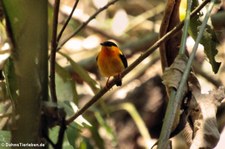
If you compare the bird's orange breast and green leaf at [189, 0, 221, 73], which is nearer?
green leaf at [189, 0, 221, 73]

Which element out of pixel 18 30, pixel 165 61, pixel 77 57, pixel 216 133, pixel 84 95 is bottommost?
pixel 216 133

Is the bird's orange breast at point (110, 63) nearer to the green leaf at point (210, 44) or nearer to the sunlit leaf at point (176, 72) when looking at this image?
the green leaf at point (210, 44)

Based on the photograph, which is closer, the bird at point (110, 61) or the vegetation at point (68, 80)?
the vegetation at point (68, 80)

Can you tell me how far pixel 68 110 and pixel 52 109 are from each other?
0.60m

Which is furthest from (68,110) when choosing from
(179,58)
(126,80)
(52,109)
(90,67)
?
(126,80)

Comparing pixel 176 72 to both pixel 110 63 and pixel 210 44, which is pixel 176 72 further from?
pixel 110 63

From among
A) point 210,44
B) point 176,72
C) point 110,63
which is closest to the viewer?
point 176,72

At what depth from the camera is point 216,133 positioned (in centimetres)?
94

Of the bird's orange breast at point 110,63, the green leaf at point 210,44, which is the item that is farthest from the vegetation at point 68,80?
the bird's orange breast at point 110,63

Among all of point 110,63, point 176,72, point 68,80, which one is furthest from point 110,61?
point 176,72

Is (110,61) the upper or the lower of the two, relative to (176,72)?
upper

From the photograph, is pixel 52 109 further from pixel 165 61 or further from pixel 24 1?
pixel 165 61

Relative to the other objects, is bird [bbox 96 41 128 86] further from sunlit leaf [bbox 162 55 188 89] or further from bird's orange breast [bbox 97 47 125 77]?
sunlit leaf [bbox 162 55 188 89]

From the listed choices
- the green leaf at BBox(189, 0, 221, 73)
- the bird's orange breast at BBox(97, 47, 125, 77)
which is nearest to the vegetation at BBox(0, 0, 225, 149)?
the green leaf at BBox(189, 0, 221, 73)
